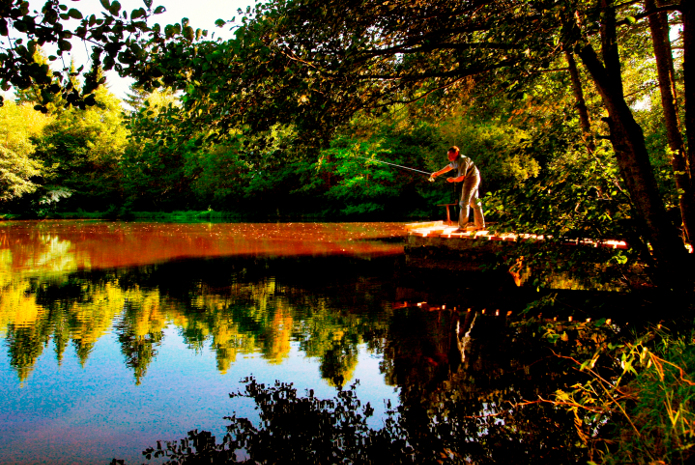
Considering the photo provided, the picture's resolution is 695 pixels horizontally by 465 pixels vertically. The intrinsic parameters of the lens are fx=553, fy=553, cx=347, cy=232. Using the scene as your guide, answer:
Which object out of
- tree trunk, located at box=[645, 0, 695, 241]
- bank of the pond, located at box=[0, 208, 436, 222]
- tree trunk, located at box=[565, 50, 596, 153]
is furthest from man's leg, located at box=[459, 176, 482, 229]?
bank of the pond, located at box=[0, 208, 436, 222]

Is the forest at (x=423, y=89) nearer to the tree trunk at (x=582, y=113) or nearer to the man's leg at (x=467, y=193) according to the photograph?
the tree trunk at (x=582, y=113)

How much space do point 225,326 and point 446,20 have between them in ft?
16.2

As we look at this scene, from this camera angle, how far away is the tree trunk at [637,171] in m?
5.18

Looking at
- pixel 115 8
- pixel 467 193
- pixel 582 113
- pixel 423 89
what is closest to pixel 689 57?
pixel 582 113

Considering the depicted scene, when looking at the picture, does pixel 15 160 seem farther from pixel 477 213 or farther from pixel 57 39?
pixel 57 39

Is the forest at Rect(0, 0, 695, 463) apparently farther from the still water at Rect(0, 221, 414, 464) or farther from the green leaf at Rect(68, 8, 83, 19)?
the still water at Rect(0, 221, 414, 464)

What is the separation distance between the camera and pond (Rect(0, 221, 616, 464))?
14.6 feet

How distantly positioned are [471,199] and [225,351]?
255 inches

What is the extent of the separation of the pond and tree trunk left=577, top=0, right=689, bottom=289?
1.56 meters

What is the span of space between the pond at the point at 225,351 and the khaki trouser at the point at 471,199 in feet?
4.54

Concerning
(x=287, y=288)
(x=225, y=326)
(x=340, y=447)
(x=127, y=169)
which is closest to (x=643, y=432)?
(x=340, y=447)

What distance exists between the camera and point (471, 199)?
1123 centimetres

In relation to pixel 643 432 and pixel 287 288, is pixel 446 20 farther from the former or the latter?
pixel 287 288

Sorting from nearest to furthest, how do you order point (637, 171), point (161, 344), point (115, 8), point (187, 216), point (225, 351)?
point (115, 8) < point (637, 171) < point (225, 351) < point (161, 344) < point (187, 216)
